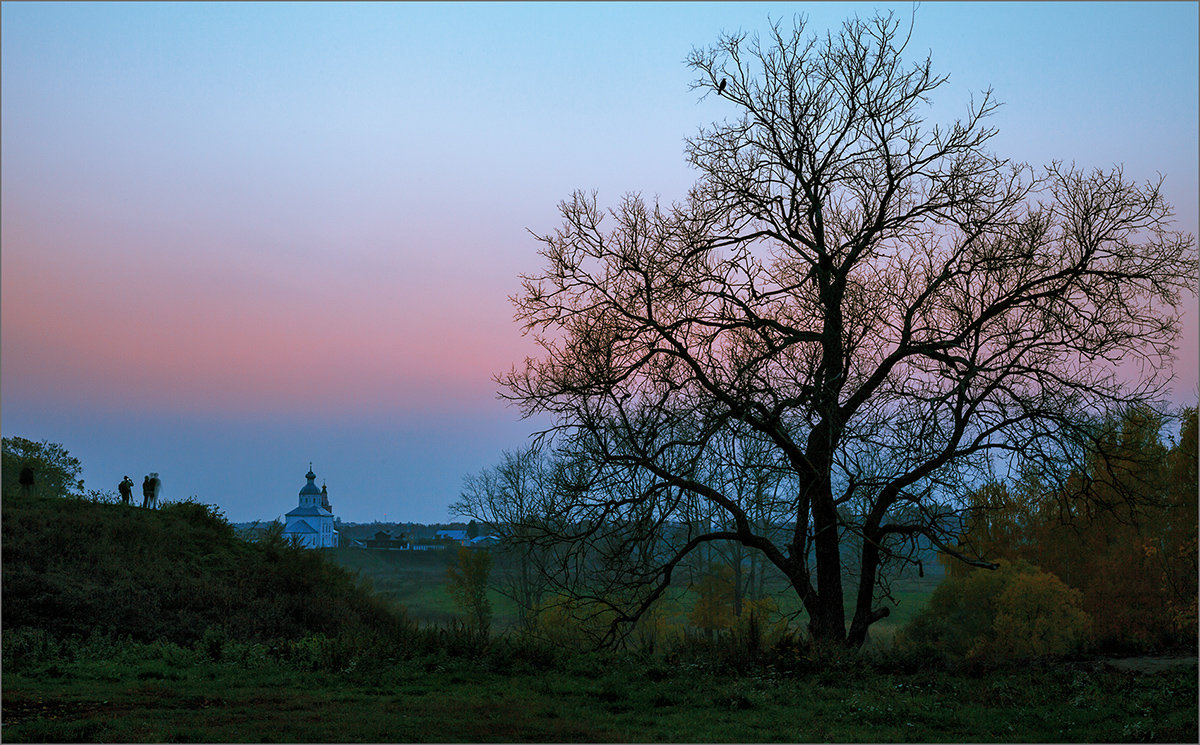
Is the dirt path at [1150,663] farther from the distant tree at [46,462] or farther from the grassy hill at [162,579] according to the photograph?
the distant tree at [46,462]

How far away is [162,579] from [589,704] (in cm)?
1693

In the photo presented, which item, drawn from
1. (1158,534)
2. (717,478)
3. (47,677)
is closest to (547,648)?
(717,478)

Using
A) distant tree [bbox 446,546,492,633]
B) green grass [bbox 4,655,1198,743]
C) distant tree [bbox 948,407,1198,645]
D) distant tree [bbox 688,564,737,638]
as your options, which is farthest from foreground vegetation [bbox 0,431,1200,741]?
distant tree [bbox 446,546,492,633]

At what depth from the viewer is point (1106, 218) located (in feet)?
46.2

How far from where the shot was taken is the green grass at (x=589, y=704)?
923 centimetres

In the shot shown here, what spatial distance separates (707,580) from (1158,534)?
24.7m

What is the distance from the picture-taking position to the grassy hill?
20422mm

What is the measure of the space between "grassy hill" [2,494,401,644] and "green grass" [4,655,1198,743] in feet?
20.6

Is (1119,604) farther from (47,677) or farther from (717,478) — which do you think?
(47,677)

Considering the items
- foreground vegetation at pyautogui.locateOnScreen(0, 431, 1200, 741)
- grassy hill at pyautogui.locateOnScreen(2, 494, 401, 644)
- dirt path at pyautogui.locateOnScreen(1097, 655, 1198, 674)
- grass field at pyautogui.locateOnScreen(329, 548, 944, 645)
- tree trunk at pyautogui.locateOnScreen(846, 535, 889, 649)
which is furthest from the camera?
grass field at pyautogui.locateOnScreen(329, 548, 944, 645)

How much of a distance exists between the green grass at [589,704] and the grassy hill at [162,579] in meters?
6.28

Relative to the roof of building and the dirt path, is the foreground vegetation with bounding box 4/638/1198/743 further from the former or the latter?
the roof of building

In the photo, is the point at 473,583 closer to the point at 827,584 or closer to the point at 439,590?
the point at 439,590

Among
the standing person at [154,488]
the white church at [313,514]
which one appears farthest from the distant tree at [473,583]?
the white church at [313,514]
